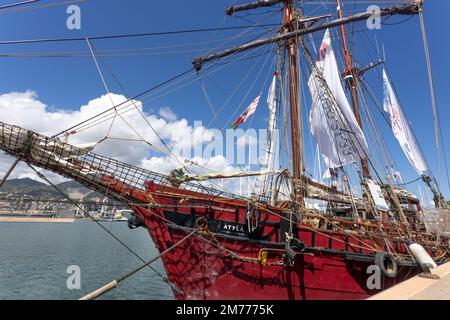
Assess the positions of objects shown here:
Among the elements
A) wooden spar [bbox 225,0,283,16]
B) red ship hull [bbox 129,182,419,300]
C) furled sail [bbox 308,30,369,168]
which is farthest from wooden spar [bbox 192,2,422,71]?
red ship hull [bbox 129,182,419,300]

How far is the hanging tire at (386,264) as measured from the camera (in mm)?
9000

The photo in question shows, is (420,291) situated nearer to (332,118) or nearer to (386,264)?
(386,264)

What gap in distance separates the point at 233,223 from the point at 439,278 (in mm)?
6102

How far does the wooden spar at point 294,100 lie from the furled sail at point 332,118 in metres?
1.36

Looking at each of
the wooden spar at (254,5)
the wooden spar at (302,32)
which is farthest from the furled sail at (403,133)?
the wooden spar at (254,5)

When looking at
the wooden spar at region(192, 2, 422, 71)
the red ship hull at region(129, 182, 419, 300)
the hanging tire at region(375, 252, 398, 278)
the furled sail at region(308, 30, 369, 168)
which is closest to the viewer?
the hanging tire at region(375, 252, 398, 278)

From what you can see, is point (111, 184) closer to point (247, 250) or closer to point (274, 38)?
point (247, 250)

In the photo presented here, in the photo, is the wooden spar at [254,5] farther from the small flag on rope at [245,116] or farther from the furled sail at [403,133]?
the furled sail at [403,133]

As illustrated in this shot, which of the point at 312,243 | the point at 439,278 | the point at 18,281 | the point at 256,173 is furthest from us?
the point at 18,281

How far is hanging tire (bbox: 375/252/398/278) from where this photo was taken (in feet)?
29.5

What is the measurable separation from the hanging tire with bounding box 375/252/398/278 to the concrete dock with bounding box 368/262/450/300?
163cm

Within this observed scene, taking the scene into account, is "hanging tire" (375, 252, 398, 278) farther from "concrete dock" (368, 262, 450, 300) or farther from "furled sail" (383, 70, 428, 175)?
"furled sail" (383, 70, 428, 175)
